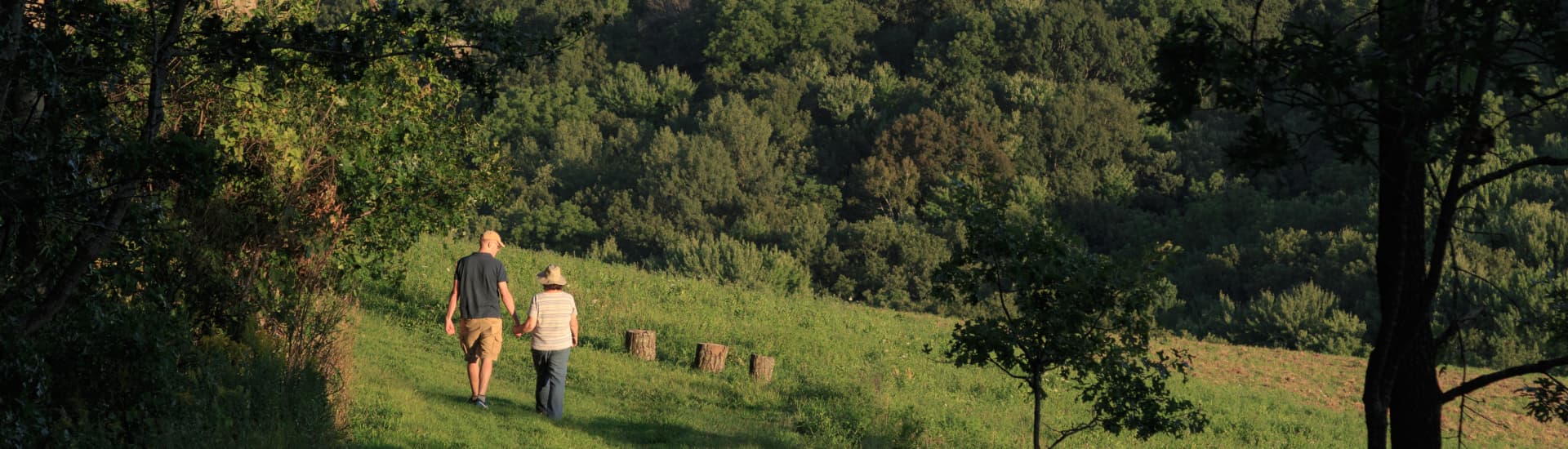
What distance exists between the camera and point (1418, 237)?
6.62 m

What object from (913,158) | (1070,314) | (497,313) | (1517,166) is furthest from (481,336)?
(913,158)

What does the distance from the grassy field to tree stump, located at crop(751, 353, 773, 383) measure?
0.20 meters

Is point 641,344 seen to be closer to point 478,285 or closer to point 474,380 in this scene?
point 474,380

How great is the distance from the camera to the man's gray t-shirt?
12.4 metres

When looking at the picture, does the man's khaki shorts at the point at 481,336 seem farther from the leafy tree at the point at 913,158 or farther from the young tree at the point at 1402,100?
the leafy tree at the point at 913,158

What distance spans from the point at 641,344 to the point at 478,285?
304 inches

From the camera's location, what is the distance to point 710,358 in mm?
19359

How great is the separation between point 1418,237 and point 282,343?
9.12 metres

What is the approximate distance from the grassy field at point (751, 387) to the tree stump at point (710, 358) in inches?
8.4

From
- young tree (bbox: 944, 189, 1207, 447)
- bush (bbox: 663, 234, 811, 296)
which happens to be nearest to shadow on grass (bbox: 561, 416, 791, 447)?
young tree (bbox: 944, 189, 1207, 447)

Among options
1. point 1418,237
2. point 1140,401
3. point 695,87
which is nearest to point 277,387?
point 1140,401

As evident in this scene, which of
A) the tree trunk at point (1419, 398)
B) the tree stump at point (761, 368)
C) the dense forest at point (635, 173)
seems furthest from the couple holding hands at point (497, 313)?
the tree trunk at point (1419, 398)

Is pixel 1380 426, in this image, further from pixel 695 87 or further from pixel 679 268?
pixel 695 87

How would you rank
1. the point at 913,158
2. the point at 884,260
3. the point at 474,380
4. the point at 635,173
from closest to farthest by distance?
the point at 474,380 → the point at 884,260 → the point at 913,158 → the point at 635,173
